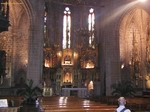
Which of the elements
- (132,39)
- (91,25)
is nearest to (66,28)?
(91,25)

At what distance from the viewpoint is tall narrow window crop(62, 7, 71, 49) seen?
3535 cm

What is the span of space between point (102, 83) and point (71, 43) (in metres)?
8.96

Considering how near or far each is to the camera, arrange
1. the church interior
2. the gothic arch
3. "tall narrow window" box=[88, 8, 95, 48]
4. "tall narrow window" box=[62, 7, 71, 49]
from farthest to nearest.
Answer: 1. "tall narrow window" box=[62, 7, 71, 49]
2. "tall narrow window" box=[88, 8, 95, 48]
3. the gothic arch
4. the church interior

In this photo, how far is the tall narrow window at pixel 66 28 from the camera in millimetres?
35353

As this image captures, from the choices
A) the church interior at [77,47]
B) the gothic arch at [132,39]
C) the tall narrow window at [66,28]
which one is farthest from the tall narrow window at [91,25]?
the gothic arch at [132,39]

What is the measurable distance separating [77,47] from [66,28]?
350cm

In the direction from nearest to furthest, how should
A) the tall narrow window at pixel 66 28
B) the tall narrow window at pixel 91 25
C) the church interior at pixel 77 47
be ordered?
the church interior at pixel 77 47, the tall narrow window at pixel 91 25, the tall narrow window at pixel 66 28

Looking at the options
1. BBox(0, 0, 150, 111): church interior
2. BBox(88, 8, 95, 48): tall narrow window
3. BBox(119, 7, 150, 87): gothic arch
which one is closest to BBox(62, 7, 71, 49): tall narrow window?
BBox(0, 0, 150, 111): church interior

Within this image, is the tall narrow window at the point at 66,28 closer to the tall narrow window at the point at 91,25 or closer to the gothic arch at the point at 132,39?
the tall narrow window at the point at 91,25

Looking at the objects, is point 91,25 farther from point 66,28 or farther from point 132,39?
point 132,39


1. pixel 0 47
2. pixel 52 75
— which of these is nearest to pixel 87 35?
pixel 52 75

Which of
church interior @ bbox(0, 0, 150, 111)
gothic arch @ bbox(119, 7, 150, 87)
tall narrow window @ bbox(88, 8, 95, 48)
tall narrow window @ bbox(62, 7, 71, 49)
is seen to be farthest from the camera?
tall narrow window @ bbox(62, 7, 71, 49)

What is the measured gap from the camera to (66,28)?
36.0m

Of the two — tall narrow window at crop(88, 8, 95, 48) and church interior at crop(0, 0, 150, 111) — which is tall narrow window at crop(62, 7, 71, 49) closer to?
church interior at crop(0, 0, 150, 111)
